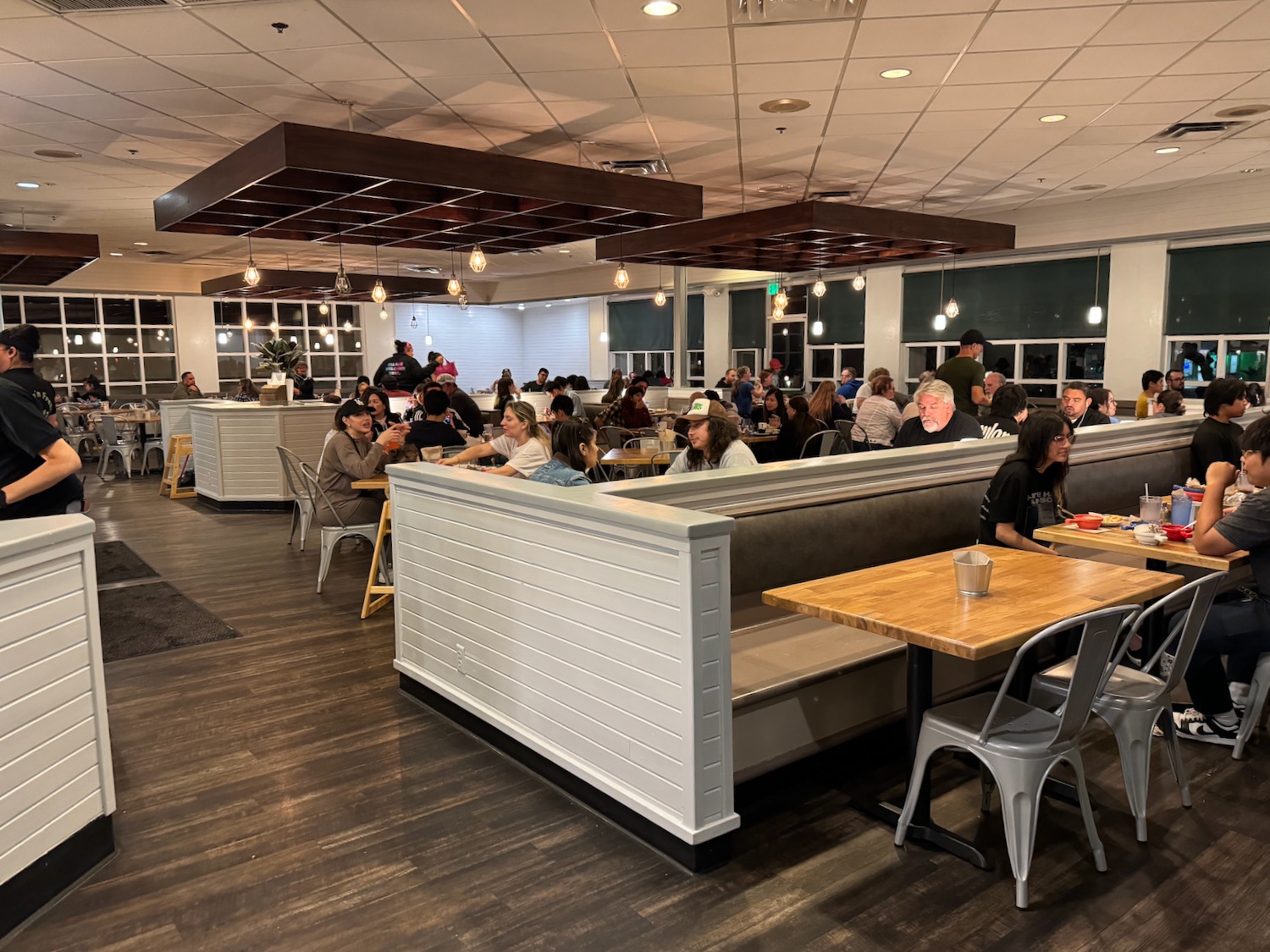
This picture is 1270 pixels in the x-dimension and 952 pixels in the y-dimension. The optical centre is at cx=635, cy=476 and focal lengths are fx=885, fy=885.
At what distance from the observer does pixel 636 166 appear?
779cm

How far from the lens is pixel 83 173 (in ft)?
26.1

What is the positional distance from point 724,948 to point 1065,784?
4.78 feet

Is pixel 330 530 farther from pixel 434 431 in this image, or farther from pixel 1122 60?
pixel 1122 60

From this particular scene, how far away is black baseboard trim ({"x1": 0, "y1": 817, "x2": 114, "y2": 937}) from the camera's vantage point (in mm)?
2363

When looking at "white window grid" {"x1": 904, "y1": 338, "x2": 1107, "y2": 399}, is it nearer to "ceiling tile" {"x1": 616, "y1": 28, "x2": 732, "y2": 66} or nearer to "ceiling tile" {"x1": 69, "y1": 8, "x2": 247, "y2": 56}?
"ceiling tile" {"x1": 616, "y1": 28, "x2": 732, "y2": 66}

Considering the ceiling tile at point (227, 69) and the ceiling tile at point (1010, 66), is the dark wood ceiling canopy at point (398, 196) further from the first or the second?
the ceiling tile at point (1010, 66)

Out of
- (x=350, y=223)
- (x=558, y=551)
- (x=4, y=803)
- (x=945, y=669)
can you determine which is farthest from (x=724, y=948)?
(x=350, y=223)

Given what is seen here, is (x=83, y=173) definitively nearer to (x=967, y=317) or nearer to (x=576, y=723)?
(x=576, y=723)

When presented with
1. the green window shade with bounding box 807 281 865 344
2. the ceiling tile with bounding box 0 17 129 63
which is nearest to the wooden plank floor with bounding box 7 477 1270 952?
the ceiling tile with bounding box 0 17 129 63

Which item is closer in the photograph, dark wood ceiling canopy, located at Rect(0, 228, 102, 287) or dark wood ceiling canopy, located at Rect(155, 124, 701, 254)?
dark wood ceiling canopy, located at Rect(155, 124, 701, 254)

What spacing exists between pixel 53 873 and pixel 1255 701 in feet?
13.3

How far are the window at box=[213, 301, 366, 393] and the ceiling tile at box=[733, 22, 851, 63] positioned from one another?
46.2 ft

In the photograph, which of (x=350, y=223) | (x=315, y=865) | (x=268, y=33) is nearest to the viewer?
(x=315, y=865)

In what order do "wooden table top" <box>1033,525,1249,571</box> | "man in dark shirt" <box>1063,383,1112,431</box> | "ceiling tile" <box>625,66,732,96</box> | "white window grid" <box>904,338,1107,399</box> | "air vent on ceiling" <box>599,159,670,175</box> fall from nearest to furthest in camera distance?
1. "wooden table top" <box>1033,525,1249,571</box>
2. "ceiling tile" <box>625,66,732,96</box>
3. "man in dark shirt" <box>1063,383,1112,431</box>
4. "air vent on ceiling" <box>599,159,670,175</box>
5. "white window grid" <box>904,338,1107,399</box>
